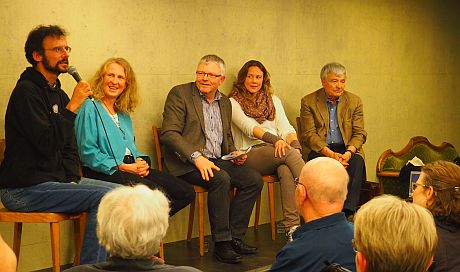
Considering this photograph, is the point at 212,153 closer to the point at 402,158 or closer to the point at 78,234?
the point at 78,234

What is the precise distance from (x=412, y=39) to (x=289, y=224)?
3.40 meters

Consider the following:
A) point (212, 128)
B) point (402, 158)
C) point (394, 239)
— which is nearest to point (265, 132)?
point (212, 128)

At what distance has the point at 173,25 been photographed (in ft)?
19.3

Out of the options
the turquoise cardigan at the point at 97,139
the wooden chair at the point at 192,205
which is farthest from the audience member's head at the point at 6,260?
the wooden chair at the point at 192,205

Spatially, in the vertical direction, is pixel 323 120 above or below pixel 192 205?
above

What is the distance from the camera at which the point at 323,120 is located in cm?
664

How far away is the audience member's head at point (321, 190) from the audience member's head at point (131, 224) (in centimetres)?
78

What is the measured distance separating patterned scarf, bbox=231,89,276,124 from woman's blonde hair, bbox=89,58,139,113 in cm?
121

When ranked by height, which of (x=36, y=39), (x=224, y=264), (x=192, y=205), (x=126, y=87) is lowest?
(x=224, y=264)

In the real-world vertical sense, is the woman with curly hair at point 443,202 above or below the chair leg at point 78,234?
above

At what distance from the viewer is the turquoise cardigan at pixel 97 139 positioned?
486 cm

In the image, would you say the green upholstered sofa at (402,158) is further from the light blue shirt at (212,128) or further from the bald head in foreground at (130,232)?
the bald head in foreground at (130,232)

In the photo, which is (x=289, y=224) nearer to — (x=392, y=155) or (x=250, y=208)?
(x=250, y=208)

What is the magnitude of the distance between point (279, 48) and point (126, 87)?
2.06 meters
